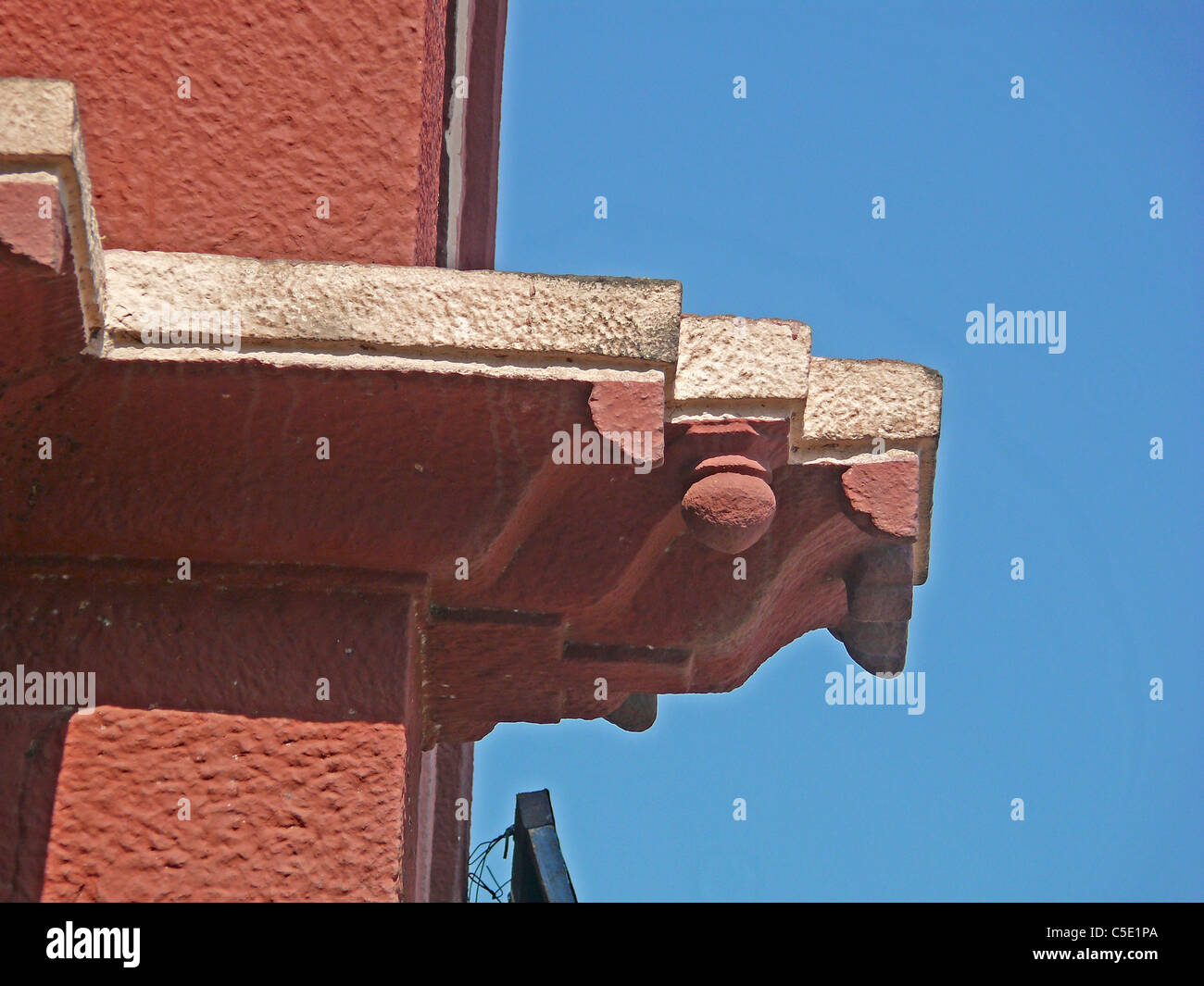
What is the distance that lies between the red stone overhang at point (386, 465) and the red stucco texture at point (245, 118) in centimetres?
20

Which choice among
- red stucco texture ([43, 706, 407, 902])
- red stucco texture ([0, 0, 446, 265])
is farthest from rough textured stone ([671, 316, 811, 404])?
red stucco texture ([43, 706, 407, 902])

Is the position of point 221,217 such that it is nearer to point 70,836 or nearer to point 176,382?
point 176,382

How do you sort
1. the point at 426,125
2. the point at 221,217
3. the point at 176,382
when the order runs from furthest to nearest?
the point at 426,125 < the point at 221,217 < the point at 176,382

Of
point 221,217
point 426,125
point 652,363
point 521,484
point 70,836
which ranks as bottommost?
point 70,836

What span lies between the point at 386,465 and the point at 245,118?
592 mm

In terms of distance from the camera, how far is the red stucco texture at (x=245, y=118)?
8.29 feet

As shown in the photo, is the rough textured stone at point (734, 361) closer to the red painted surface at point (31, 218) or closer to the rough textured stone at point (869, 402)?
the rough textured stone at point (869, 402)

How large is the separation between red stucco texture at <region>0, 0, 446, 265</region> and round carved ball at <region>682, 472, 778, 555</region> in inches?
23.4

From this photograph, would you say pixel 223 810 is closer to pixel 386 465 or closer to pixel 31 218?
pixel 386 465

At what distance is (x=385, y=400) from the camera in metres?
2.44

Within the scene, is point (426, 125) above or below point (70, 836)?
above

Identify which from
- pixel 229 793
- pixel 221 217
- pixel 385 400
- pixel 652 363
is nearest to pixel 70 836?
pixel 229 793

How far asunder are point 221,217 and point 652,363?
0.71 meters

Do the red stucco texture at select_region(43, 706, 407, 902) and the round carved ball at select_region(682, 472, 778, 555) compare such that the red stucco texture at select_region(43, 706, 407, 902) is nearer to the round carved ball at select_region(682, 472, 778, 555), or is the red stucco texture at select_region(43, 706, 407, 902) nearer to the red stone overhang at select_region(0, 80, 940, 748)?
the red stone overhang at select_region(0, 80, 940, 748)
